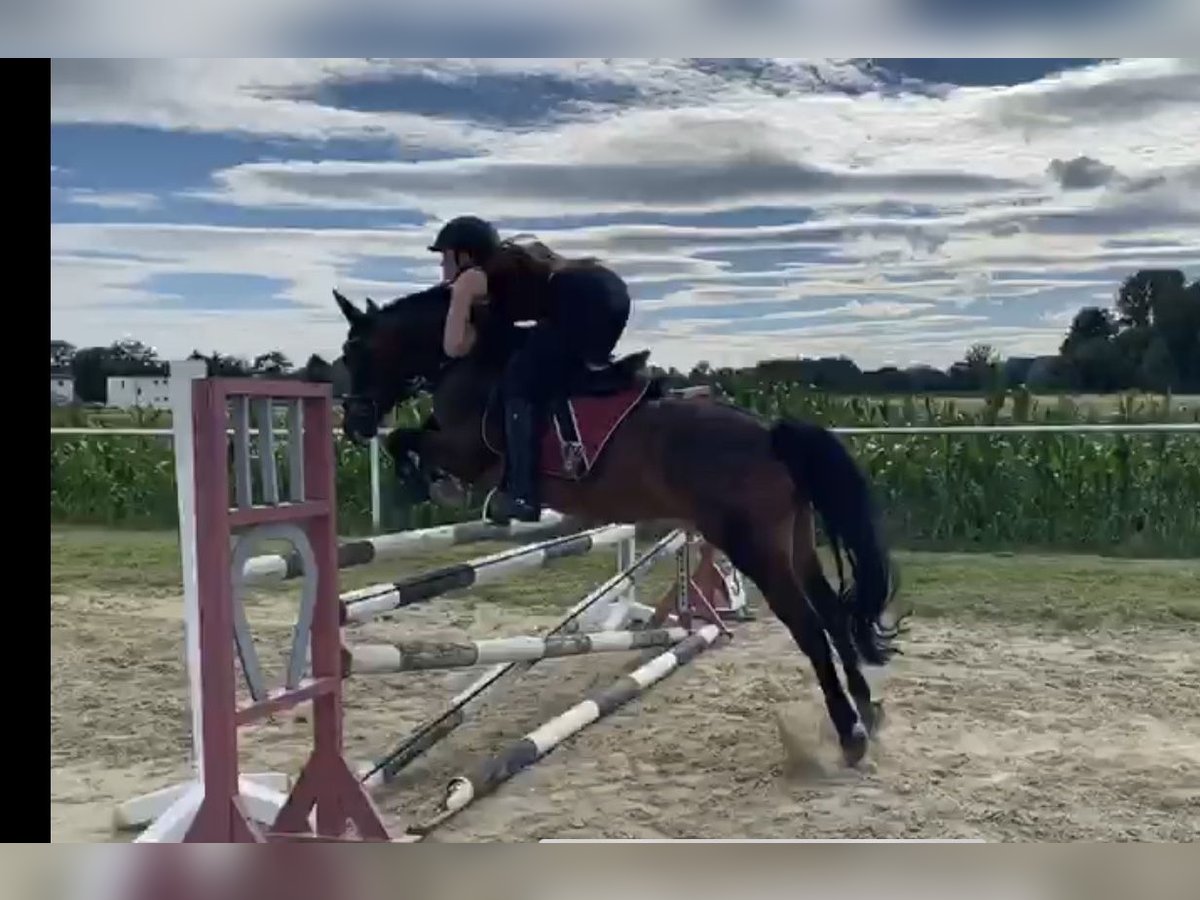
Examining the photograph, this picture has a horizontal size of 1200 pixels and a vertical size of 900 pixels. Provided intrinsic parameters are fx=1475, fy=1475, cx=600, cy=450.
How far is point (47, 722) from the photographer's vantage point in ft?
8.96

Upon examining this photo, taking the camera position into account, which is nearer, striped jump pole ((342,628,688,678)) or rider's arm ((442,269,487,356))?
striped jump pole ((342,628,688,678))

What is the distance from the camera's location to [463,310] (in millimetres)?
2576

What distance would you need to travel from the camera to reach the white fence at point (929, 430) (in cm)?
268

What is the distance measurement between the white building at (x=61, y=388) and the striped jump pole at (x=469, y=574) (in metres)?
0.62

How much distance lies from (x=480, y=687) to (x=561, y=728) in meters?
0.18

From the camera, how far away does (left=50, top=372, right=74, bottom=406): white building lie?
2656 mm

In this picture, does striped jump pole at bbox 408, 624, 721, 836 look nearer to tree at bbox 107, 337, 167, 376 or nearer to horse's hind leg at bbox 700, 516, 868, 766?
horse's hind leg at bbox 700, 516, 868, 766

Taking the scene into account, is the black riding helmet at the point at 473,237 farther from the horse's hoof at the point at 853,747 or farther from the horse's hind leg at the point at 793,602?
the horse's hoof at the point at 853,747

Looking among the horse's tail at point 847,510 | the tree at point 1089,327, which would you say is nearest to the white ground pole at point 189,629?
the horse's tail at point 847,510

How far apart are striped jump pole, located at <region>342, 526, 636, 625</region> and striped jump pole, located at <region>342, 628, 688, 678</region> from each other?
64 mm

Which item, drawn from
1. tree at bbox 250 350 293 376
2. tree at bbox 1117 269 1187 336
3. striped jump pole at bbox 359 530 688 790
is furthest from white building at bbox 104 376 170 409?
tree at bbox 1117 269 1187 336

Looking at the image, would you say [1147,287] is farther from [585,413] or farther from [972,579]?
→ [585,413]

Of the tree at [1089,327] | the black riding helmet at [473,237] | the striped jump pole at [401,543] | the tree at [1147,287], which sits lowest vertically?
the striped jump pole at [401,543]

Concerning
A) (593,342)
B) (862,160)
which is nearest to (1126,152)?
(862,160)
